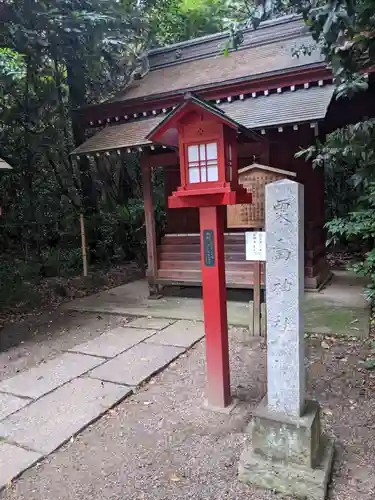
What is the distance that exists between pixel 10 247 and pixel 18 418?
5.57 meters

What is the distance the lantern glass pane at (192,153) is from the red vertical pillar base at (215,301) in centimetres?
39

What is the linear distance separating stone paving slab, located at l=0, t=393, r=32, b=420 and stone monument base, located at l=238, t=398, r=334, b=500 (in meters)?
1.94

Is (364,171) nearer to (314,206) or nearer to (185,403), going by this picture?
(185,403)

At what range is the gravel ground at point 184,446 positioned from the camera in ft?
7.22

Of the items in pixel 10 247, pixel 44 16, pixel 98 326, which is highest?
pixel 44 16

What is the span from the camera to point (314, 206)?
7344 mm

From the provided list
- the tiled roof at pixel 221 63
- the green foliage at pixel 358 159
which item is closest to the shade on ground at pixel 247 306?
the green foliage at pixel 358 159

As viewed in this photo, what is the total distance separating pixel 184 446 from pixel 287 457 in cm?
72

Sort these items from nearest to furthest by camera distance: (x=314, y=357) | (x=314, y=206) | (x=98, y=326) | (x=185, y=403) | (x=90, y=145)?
(x=185, y=403), (x=314, y=357), (x=98, y=326), (x=90, y=145), (x=314, y=206)

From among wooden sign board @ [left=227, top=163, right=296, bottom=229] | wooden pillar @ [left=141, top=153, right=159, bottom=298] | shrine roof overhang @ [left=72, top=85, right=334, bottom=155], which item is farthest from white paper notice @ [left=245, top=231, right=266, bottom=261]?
wooden pillar @ [left=141, top=153, right=159, bottom=298]

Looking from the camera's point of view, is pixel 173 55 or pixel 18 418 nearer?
pixel 18 418

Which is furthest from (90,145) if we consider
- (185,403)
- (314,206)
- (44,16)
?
(185,403)

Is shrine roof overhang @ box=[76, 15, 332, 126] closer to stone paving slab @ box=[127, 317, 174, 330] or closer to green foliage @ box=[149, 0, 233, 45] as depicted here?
green foliage @ box=[149, 0, 233, 45]

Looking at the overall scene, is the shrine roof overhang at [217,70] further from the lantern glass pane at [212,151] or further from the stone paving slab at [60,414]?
the stone paving slab at [60,414]
